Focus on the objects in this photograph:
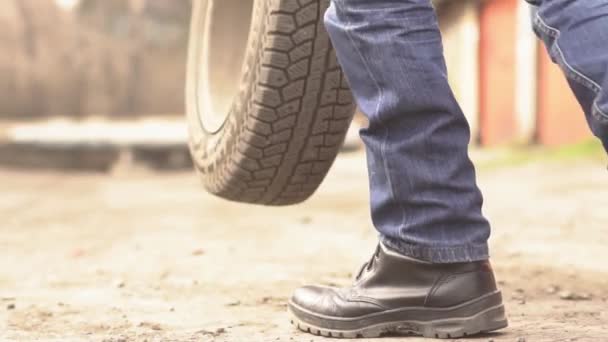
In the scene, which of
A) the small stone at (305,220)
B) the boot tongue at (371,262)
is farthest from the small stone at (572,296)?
the small stone at (305,220)

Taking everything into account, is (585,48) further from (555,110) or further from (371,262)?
(555,110)

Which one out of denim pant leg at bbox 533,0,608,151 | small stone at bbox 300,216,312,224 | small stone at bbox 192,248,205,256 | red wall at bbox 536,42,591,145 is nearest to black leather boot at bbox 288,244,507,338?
denim pant leg at bbox 533,0,608,151

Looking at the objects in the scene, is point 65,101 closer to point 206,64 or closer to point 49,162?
point 49,162

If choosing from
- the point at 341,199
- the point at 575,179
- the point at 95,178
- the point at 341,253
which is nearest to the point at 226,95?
the point at 341,253

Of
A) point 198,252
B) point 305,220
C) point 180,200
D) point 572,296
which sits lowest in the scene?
point 180,200

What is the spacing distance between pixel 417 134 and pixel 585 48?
0.31 meters

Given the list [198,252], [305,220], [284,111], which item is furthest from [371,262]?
[305,220]

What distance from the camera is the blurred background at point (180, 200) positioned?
2.15 meters

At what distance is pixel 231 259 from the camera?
117 inches

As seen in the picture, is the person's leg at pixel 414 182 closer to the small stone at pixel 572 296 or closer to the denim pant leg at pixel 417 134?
the denim pant leg at pixel 417 134

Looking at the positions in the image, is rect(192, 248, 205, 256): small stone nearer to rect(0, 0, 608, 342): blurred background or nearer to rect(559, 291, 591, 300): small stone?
rect(0, 0, 608, 342): blurred background

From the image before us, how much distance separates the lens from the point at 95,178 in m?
7.17

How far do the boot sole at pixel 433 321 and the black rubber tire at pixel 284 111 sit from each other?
1.63 feet

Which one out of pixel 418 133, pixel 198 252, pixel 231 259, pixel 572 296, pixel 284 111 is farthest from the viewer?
pixel 198 252
